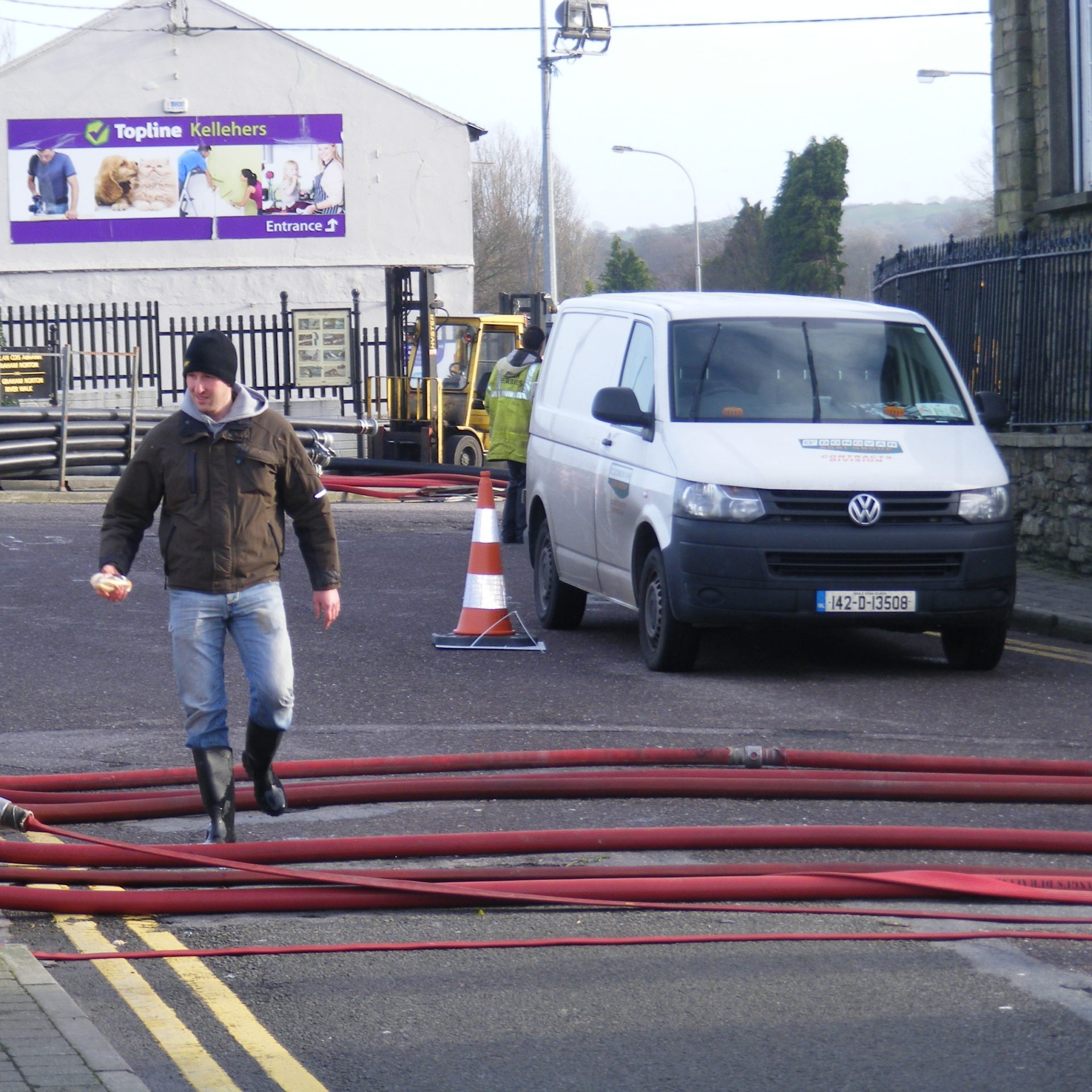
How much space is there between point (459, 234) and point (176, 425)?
34.2 metres

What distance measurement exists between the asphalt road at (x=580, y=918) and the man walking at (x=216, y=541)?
48 centimetres

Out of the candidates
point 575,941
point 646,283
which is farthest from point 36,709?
point 646,283

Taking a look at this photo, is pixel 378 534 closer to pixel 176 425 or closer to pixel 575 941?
pixel 176 425

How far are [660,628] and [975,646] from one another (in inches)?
70.5

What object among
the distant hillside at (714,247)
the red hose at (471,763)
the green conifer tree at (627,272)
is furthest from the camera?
the distant hillside at (714,247)

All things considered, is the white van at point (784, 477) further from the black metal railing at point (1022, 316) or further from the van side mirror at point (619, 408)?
the black metal railing at point (1022, 316)

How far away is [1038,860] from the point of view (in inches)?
230

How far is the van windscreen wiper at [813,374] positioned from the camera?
9.80m

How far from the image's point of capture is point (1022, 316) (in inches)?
591

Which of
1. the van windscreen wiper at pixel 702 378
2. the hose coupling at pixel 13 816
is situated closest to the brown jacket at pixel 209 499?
the hose coupling at pixel 13 816

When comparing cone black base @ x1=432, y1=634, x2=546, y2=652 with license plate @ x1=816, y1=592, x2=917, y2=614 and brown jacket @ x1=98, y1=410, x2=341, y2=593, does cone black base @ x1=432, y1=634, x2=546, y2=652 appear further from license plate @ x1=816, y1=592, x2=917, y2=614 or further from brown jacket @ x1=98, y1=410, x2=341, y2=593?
brown jacket @ x1=98, y1=410, x2=341, y2=593

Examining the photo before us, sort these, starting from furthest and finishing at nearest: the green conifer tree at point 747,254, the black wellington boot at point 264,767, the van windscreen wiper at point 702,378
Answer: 1. the green conifer tree at point 747,254
2. the van windscreen wiper at point 702,378
3. the black wellington boot at point 264,767

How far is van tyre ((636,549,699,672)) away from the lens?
9.43 m

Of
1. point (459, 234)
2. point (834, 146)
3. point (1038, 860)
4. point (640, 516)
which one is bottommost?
point (1038, 860)
